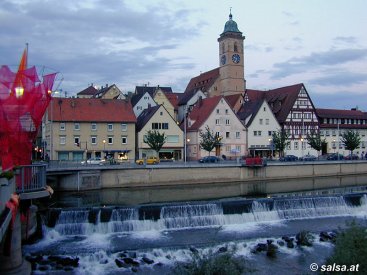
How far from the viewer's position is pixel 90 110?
6662cm

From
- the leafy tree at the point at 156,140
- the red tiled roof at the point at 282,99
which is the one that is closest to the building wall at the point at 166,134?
the leafy tree at the point at 156,140

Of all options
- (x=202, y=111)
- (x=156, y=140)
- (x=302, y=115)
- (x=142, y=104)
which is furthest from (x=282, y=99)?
(x=156, y=140)

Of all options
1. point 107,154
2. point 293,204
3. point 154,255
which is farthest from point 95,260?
point 107,154

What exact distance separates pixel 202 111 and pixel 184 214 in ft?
150

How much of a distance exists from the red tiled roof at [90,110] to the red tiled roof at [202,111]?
11060 millimetres

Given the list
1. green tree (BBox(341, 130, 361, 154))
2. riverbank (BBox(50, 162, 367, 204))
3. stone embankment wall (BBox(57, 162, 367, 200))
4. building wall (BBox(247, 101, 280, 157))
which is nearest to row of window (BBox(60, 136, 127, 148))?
riverbank (BBox(50, 162, 367, 204))

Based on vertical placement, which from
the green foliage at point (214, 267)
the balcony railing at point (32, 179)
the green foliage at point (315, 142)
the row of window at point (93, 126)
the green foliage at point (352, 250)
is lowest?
the green foliage at point (214, 267)

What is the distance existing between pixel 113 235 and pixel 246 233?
26.8ft

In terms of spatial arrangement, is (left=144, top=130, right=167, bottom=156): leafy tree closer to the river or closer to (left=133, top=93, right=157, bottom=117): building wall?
(left=133, top=93, right=157, bottom=117): building wall

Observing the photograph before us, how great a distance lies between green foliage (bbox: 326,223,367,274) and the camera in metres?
13.7

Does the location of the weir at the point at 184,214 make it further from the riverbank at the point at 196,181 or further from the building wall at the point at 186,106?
the building wall at the point at 186,106

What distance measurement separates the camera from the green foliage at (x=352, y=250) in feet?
44.8

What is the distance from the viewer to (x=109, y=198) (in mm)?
41656

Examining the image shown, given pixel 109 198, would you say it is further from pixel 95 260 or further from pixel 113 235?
pixel 95 260
